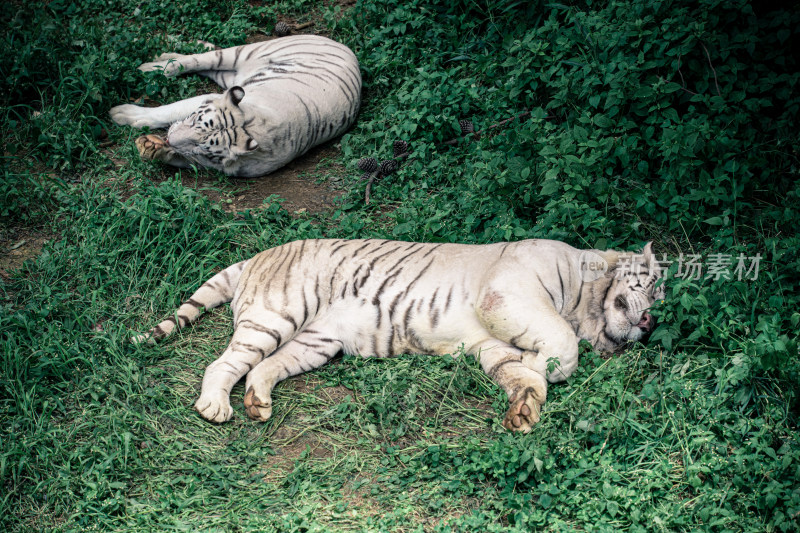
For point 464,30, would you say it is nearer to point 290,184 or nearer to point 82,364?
point 290,184

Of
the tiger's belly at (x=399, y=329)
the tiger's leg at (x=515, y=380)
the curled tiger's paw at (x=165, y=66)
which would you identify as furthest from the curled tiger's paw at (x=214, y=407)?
the curled tiger's paw at (x=165, y=66)

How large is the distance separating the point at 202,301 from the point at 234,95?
6.28ft

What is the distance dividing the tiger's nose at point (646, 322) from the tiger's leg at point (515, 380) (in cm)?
61

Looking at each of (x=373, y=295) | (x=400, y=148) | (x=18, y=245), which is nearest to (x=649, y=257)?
(x=373, y=295)

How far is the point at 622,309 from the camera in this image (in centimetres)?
371

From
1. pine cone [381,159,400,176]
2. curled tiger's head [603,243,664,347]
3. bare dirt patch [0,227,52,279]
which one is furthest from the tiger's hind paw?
pine cone [381,159,400,176]

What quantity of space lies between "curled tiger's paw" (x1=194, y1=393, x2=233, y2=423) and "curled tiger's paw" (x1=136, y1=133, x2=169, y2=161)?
2356mm

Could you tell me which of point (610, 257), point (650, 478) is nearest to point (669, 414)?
point (650, 478)

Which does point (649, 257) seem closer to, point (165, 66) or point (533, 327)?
point (533, 327)

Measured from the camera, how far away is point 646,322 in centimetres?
368

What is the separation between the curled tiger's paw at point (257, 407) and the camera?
3500 millimetres

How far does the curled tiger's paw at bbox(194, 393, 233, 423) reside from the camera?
137 inches

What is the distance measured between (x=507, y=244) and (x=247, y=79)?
3.10 metres

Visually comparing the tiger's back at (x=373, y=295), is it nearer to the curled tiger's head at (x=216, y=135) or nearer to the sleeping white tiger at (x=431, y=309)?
the sleeping white tiger at (x=431, y=309)
